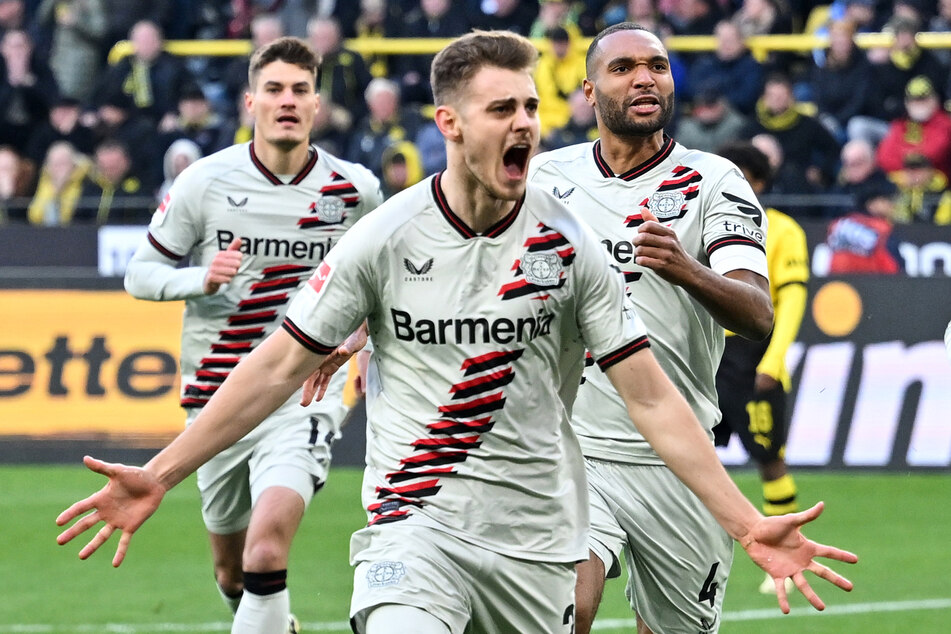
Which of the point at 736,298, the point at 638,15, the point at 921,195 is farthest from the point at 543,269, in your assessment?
the point at 638,15

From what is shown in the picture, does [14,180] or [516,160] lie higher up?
[516,160]

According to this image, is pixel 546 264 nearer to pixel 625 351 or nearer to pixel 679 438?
pixel 625 351

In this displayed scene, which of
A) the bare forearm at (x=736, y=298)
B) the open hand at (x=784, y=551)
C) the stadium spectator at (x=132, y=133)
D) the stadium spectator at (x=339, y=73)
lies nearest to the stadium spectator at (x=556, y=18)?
the stadium spectator at (x=339, y=73)

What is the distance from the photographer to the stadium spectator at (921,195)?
1488 cm

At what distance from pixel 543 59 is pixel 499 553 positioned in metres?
13.3

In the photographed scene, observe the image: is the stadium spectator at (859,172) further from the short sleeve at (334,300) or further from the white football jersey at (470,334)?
the short sleeve at (334,300)

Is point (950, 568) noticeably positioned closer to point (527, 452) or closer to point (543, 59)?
point (527, 452)

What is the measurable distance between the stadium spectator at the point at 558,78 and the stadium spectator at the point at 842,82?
2.54 meters

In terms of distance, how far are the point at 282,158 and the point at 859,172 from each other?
8.78 meters

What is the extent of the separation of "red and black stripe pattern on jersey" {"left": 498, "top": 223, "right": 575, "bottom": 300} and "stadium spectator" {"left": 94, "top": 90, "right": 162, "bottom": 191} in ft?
45.1

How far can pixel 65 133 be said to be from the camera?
63.8ft

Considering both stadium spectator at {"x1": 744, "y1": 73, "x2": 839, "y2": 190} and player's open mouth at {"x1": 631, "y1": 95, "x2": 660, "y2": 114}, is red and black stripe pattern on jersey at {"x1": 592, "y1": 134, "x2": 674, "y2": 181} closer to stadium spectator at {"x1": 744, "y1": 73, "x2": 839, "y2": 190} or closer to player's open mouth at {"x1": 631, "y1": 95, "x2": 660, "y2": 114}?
player's open mouth at {"x1": 631, "y1": 95, "x2": 660, "y2": 114}

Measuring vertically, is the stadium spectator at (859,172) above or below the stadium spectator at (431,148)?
above

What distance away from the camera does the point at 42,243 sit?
15.9m
